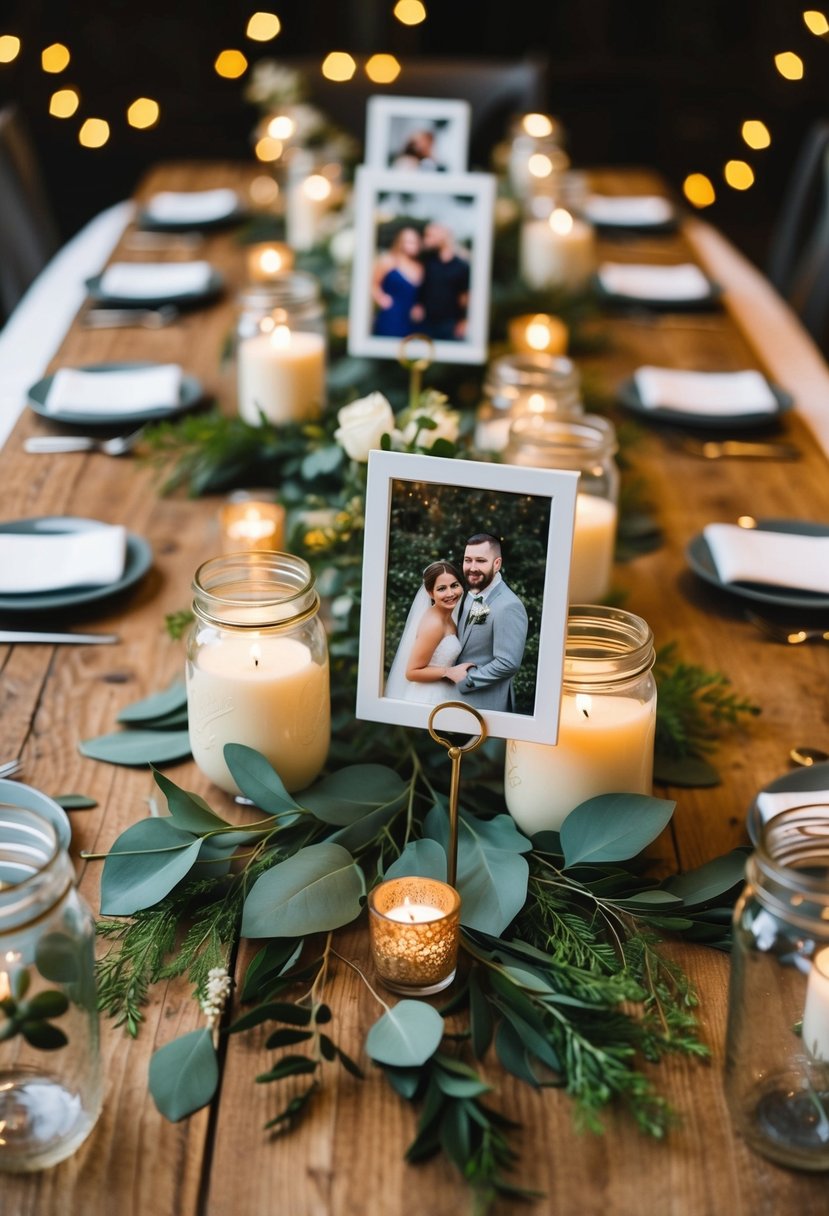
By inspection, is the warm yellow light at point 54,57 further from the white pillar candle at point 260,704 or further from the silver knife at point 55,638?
the white pillar candle at point 260,704

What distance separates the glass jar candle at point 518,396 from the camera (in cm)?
→ 178

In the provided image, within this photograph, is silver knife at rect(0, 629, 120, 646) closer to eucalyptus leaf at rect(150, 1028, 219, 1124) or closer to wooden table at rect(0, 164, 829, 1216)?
wooden table at rect(0, 164, 829, 1216)

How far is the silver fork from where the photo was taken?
194 cm

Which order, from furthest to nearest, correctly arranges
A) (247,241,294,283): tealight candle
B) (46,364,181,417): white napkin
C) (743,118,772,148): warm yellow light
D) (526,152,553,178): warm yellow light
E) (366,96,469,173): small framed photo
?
1. (743,118,772,148): warm yellow light
2. (526,152,553,178): warm yellow light
3. (366,96,469,173): small framed photo
4. (247,241,294,283): tealight candle
5. (46,364,181,417): white napkin

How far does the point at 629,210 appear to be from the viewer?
3342mm

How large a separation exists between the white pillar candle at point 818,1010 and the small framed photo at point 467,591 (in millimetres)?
259

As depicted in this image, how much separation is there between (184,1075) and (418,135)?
205cm

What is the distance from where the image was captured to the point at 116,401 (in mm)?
2062

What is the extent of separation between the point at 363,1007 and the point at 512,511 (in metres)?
0.36

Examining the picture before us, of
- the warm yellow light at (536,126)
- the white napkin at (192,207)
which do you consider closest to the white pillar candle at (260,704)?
the white napkin at (192,207)

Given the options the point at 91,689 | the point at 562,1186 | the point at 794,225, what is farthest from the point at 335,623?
the point at 794,225

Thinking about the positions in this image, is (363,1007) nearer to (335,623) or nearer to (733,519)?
(335,623)

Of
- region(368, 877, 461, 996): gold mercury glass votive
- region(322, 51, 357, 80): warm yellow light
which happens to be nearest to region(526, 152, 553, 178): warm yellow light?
region(322, 51, 357, 80): warm yellow light

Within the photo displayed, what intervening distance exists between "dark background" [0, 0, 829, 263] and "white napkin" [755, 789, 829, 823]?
444cm
